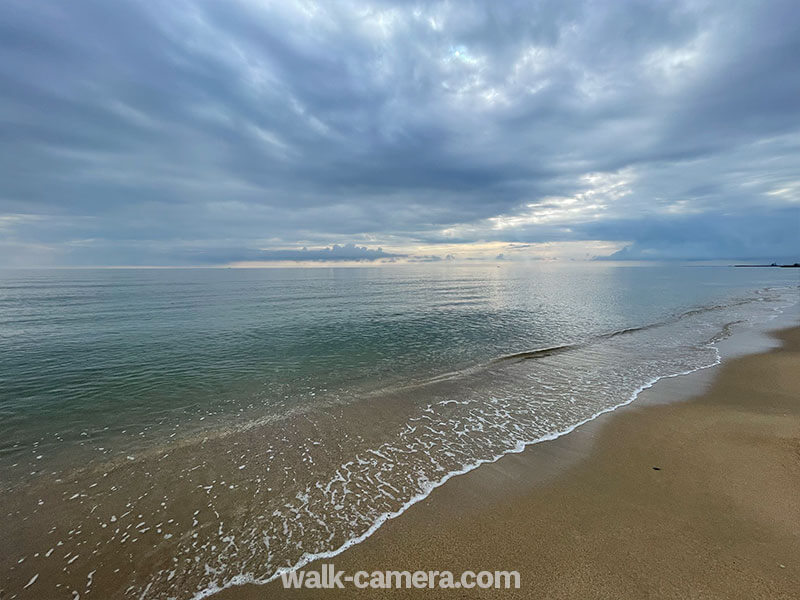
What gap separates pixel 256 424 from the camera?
10953mm

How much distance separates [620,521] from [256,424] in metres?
9.99

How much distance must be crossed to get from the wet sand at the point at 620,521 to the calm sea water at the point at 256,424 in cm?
80

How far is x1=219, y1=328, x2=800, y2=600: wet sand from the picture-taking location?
4.91m

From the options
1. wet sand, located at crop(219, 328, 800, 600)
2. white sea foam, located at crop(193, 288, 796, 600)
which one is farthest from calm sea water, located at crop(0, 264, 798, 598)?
wet sand, located at crop(219, 328, 800, 600)

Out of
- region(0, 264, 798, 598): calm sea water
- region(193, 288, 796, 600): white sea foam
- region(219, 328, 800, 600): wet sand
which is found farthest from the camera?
region(0, 264, 798, 598): calm sea water

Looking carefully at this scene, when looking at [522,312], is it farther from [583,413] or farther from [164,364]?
[164,364]

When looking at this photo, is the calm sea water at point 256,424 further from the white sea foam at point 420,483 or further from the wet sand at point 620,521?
the wet sand at point 620,521

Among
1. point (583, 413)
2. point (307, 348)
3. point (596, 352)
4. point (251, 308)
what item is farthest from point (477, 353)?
point (251, 308)

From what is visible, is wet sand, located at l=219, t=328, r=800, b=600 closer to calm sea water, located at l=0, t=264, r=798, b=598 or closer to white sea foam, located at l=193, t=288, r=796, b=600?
white sea foam, located at l=193, t=288, r=796, b=600

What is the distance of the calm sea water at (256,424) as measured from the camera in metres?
6.14

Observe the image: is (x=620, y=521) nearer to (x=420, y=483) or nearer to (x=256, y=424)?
(x=420, y=483)

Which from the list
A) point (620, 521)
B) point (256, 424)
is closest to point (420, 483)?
point (620, 521)

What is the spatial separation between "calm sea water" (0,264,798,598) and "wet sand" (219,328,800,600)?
0.80 meters

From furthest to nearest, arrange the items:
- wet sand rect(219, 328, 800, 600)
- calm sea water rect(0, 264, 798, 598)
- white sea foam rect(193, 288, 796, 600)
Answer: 1. calm sea water rect(0, 264, 798, 598)
2. white sea foam rect(193, 288, 796, 600)
3. wet sand rect(219, 328, 800, 600)
